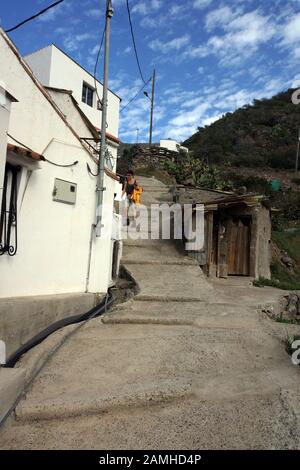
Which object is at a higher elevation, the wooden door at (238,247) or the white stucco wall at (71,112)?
the white stucco wall at (71,112)

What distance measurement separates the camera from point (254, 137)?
4456 centimetres

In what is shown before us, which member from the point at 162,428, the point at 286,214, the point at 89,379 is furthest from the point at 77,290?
the point at 286,214

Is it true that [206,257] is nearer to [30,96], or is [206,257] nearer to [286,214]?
[30,96]

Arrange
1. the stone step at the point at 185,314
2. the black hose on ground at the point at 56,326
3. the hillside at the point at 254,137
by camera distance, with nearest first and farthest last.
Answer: the black hose on ground at the point at 56,326
the stone step at the point at 185,314
the hillside at the point at 254,137

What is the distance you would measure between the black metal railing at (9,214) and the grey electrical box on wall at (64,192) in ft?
2.70

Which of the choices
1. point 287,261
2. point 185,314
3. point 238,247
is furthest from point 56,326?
point 287,261

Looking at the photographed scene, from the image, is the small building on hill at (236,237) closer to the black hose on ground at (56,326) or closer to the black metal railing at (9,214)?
the black hose on ground at (56,326)

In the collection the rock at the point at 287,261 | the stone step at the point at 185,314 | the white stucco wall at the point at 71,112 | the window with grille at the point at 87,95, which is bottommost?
the stone step at the point at 185,314

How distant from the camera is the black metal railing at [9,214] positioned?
534 centimetres

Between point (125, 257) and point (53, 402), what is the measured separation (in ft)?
23.3

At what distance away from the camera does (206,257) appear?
11.4 m

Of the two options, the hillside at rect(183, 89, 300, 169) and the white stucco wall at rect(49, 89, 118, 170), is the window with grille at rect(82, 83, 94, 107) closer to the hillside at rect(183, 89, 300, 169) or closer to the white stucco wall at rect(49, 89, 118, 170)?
the white stucco wall at rect(49, 89, 118, 170)

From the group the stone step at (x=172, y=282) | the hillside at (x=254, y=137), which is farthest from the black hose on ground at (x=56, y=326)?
the hillside at (x=254, y=137)

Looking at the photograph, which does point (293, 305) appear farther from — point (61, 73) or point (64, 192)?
point (61, 73)
